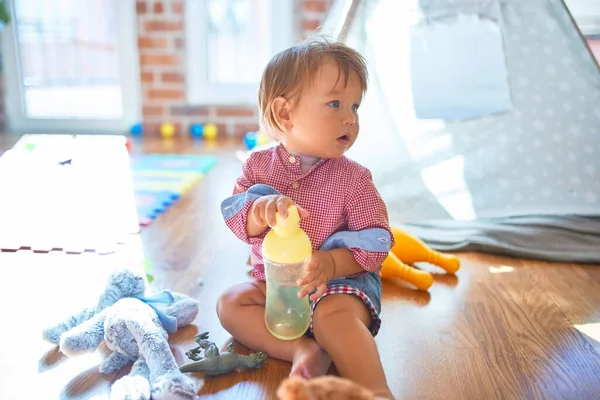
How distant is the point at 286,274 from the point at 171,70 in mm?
2327

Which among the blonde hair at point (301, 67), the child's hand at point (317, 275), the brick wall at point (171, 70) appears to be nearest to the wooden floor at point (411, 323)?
the child's hand at point (317, 275)

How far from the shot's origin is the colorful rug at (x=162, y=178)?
6.26ft

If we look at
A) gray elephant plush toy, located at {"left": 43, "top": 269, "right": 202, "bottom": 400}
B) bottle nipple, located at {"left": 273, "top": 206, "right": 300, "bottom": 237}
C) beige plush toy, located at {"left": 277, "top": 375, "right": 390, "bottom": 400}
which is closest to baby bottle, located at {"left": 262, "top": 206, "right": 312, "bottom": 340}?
bottle nipple, located at {"left": 273, "top": 206, "right": 300, "bottom": 237}

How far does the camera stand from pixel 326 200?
1010 mm

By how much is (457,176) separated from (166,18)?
1.87 meters

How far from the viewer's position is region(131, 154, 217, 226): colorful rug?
6.26 feet

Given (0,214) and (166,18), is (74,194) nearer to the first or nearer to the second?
(0,214)

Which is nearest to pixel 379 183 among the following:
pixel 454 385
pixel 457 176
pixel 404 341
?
pixel 457 176

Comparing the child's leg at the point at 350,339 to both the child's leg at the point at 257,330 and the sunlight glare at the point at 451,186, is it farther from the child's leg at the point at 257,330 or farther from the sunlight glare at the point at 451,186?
the sunlight glare at the point at 451,186

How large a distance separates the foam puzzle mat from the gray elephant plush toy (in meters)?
0.45

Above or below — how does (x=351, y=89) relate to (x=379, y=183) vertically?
above

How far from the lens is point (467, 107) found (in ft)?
5.65

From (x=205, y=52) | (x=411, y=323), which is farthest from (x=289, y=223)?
(x=205, y=52)

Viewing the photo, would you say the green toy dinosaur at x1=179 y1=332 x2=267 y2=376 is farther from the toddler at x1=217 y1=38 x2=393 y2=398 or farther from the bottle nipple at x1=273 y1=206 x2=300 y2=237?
the bottle nipple at x1=273 y1=206 x2=300 y2=237
